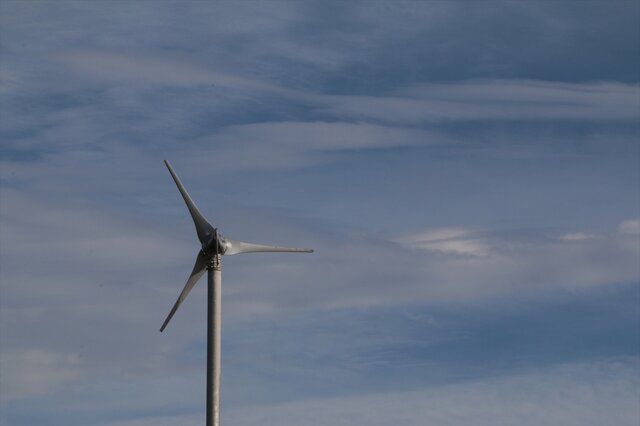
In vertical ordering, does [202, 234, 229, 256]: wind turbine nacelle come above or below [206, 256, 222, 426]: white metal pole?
above

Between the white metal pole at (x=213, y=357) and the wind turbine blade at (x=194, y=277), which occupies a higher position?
the wind turbine blade at (x=194, y=277)

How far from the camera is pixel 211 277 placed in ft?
371

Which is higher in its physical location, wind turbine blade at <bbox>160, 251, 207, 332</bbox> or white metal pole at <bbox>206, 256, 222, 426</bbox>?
wind turbine blade at <bbox>160, 251, 207, 332</bbox>

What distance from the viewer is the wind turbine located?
364 ft

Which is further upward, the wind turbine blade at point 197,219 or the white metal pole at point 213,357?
the wind turbine blade at point 197,219

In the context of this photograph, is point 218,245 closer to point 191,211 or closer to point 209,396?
point 191,211

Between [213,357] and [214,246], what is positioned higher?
[214,246]

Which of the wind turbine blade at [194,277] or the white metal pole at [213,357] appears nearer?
the white metal pole at [213,357]

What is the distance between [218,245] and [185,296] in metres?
5.69

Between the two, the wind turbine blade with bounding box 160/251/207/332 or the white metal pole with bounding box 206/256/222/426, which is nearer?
the white metal pole with bounding box 206/256/222/426

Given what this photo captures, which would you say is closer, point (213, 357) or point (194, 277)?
point (213, 357)

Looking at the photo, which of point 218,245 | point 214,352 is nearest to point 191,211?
point 218,245

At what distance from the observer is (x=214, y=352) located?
Result: 365ft

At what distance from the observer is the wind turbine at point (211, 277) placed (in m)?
111
